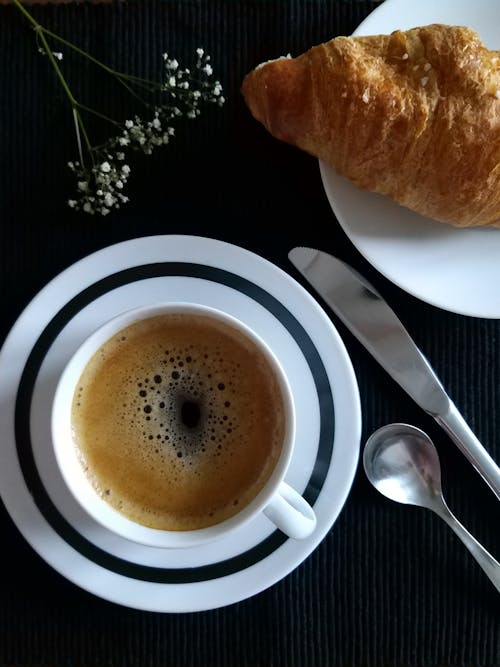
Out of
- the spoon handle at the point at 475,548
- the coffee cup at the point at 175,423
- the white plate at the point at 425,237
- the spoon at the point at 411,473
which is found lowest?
the spoon handle at the point at 475,548

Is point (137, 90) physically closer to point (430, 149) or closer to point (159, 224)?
point (159, 224)

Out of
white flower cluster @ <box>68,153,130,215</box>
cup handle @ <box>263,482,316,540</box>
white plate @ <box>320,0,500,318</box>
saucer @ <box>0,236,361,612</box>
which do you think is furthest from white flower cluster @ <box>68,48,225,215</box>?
cup handle @ <box>263,482,316,540</box>

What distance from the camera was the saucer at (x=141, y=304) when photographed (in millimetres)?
996

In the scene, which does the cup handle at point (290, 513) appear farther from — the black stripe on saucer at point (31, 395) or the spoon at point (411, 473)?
the spoon at point (411, 473)

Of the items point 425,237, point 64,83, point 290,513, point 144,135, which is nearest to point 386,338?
point 425,237

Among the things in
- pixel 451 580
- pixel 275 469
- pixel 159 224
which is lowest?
pixel 451 580

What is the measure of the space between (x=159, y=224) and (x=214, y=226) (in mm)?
88

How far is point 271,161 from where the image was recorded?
3.68 ft

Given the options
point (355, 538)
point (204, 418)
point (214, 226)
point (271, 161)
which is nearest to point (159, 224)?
point (214, 226)

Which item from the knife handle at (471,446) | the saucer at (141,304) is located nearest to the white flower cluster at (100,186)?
the saucer at (141,304)

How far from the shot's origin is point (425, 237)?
1.06m

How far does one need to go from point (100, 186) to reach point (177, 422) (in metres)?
0.40

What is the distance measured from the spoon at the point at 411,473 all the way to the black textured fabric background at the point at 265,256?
2 centimetres

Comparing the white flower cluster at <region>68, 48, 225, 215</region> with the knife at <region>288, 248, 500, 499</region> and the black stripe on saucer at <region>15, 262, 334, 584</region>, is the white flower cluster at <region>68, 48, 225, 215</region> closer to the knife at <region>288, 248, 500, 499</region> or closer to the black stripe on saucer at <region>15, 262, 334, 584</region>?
the black stripe on saucer at <region>15, 262, 334, 584</region>
